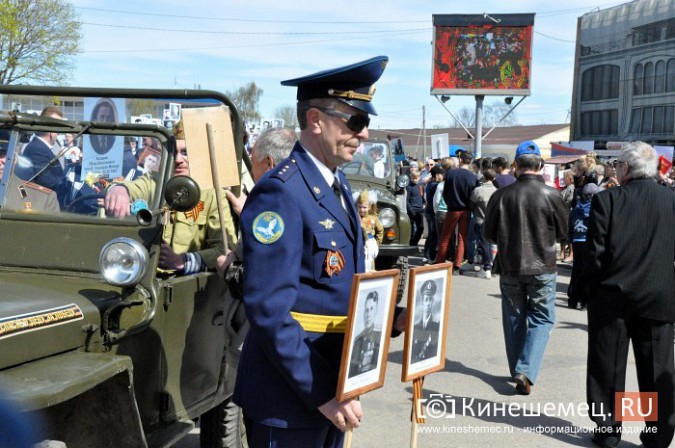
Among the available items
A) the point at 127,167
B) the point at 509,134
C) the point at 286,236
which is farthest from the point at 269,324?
the point at 509,134

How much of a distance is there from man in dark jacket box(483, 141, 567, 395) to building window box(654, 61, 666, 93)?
146 ft

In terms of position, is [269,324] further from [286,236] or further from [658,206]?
[658,206]

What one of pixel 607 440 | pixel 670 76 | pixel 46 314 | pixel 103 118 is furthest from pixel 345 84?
pixel 670 76

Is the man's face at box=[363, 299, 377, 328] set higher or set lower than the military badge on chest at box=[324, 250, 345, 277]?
lower

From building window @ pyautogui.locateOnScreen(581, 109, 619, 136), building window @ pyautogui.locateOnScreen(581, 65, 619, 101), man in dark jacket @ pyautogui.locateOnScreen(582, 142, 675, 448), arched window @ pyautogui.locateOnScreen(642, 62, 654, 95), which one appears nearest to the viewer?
man in dark jacket @ pyautogui.locateOnScreen(582, 142, 675, 448)

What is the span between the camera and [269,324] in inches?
99.0

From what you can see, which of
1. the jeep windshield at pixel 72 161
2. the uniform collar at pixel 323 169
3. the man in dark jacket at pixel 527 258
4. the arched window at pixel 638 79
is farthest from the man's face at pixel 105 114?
the arched window at pixel 638 79

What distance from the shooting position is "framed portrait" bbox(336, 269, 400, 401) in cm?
256

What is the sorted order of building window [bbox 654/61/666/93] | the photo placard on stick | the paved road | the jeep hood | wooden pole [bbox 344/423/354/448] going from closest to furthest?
wooden pole [bbox 344/423/354/448], the jeep hood, the photo placard on stick, the paved road, building window [bbox 654/61/666/93]

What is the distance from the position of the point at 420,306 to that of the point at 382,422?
304 centimetres

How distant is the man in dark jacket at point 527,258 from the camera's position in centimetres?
644

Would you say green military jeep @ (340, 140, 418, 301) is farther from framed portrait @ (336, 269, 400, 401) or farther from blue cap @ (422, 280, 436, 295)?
framed portrait @ (336, 269, 400, 401)

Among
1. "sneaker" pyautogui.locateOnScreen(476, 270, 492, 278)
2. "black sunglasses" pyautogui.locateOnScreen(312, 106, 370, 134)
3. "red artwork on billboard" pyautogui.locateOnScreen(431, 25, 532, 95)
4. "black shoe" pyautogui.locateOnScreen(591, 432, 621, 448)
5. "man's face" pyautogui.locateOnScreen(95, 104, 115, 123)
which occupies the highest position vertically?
"red artwork on billboard" pyautogui.locateOnScreen(431, 25, 532, 95)

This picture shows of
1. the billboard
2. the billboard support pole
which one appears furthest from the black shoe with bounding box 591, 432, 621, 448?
the billboard
